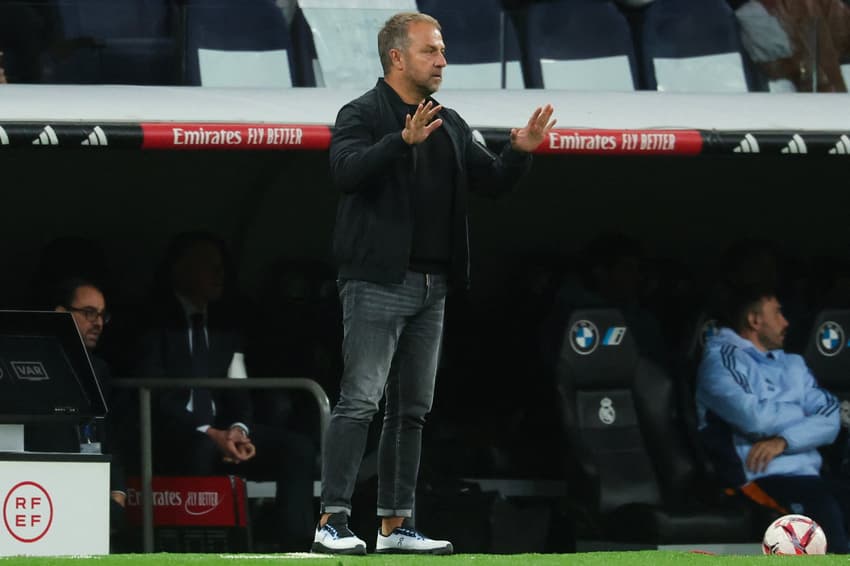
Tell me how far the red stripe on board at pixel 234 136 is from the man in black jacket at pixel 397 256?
1.56 m

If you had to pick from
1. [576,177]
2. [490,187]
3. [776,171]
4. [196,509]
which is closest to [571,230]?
[576,177]

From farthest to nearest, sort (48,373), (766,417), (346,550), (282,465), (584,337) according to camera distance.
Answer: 1. (584,337)
2. (766,417)
3. (282,465)
4. (48,373)
5. (346,550)

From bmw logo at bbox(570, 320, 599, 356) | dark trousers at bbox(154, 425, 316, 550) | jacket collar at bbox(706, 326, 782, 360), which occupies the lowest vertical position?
dark trousers at bbox(154, 425, 316, 550)

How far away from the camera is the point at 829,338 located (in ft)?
32.8

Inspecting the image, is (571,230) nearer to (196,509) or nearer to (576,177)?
(576,177)

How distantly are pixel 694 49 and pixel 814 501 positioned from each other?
2280 millimetres

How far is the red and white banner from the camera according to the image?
836 cm

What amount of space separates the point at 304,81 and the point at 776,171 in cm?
326

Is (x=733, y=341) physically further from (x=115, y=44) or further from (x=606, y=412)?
(x=115, y=44)

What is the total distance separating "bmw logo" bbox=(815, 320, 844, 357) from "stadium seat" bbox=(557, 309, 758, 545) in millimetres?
875

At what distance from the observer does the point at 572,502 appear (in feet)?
30.8

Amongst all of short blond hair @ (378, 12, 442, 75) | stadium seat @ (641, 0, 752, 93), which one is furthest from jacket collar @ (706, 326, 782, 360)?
short blond hair @ (378, 12, 442, 75)

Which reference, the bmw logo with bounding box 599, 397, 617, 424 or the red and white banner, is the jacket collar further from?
the red and white banner

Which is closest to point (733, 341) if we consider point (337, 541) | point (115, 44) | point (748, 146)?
point (748, 146)
